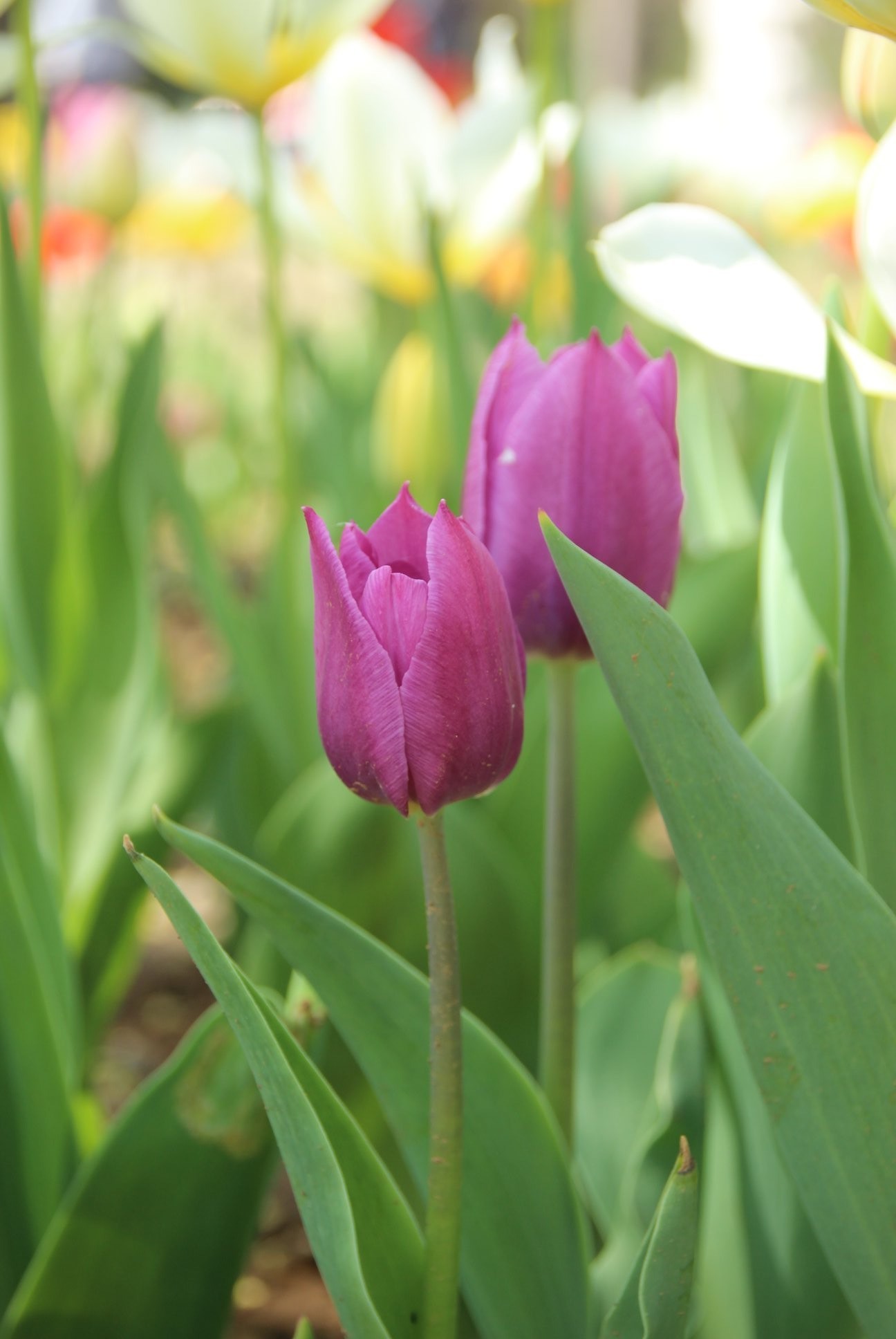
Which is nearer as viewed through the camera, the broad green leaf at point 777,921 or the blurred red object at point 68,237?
the broad green leaf at point 777,921

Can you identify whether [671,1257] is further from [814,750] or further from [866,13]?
[866,13]

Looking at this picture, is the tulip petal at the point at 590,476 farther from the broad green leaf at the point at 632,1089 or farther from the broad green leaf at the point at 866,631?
the broad green leaf at the point at 632,1089

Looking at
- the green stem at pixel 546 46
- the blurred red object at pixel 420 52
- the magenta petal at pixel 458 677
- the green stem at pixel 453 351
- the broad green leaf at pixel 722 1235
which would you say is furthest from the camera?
the blurred red object at pixel 420 52

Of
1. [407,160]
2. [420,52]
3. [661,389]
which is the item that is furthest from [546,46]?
[420,52]

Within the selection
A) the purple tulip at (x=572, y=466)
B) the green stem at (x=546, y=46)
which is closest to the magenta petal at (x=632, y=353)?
the purple tulip at (x=572, y=466)

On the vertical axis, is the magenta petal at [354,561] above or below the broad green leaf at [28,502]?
below

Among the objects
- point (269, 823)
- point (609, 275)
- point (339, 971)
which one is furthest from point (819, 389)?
point (269, 823)

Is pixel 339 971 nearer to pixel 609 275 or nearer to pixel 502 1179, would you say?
Answer: pixel 502 1179
